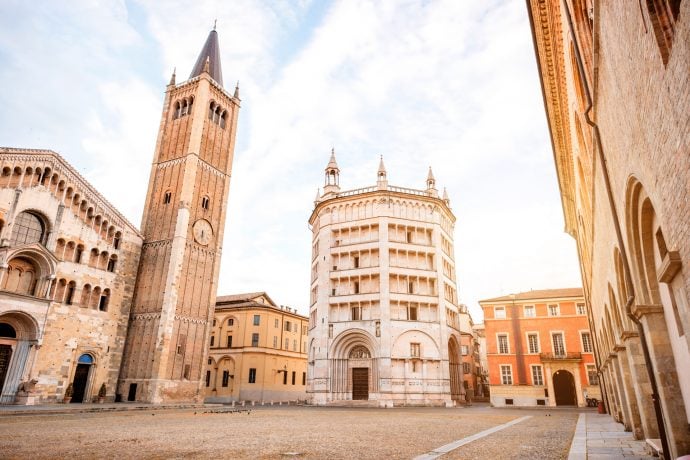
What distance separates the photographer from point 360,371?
137 ft

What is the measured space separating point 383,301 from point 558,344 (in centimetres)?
1865

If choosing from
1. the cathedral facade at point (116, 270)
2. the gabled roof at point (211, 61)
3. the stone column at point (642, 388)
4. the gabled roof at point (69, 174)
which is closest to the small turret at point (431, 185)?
the cathedral facade at point (116, 270)

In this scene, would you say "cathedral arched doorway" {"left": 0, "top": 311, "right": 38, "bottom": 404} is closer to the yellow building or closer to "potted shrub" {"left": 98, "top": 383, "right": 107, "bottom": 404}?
"potted shrub" {"left": 98, "top": 383, "right": 107, "bottom": 404}

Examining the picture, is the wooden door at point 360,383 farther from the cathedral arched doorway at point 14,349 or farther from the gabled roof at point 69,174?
the cathedral arched doorway at point 14,349

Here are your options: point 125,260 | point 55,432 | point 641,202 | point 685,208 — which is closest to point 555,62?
point 641,202

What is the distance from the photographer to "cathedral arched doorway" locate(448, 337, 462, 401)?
141 ft

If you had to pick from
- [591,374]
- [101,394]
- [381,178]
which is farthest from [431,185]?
[101,394]

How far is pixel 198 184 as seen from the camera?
4141cm

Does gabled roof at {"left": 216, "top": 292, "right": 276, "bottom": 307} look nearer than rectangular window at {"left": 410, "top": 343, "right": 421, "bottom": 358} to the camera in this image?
No

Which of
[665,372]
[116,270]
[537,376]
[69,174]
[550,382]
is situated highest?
[69,174]

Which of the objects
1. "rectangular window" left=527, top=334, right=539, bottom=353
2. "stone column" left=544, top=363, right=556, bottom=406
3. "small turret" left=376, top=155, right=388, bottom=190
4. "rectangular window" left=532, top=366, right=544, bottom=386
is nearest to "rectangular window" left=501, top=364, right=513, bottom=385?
"rectangular window" left=532, top=366, right=544, bottom=386

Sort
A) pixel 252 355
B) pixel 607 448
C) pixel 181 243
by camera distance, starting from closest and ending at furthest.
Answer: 1. pixel 607 448
2. pixel 181 243
3. pixel 252 355

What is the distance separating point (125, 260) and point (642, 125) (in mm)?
38455

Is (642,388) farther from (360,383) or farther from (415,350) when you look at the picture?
(360,383)
